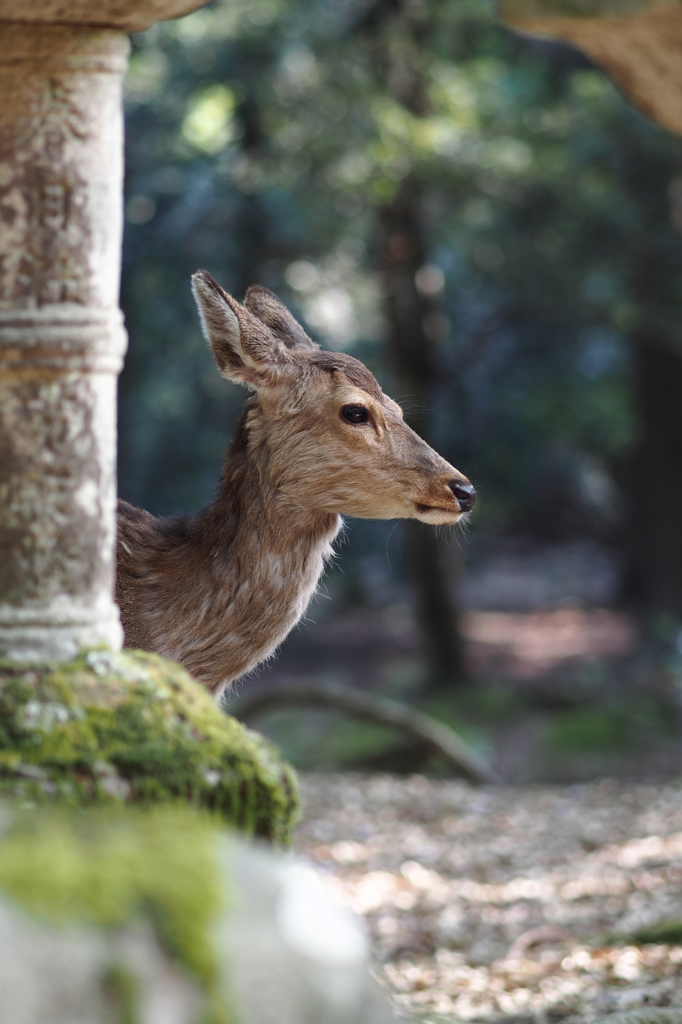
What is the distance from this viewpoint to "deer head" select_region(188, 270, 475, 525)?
356cm

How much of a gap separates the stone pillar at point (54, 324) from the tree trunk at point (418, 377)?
9.01 meters

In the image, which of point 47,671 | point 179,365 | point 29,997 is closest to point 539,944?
point 47,671

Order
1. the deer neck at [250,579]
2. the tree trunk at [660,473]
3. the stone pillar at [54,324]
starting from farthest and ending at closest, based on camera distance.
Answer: the tree trunk at [660,473], the deer neck at [250,579], the stone pillar at [54,324]

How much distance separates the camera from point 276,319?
12.6 ft

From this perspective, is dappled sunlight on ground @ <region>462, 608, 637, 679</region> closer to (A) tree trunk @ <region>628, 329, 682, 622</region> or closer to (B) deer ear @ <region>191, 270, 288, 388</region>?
(A) tree trunk @ <region>628, 329, 682, 622</region>

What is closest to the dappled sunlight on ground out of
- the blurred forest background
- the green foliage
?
the blurred forest background

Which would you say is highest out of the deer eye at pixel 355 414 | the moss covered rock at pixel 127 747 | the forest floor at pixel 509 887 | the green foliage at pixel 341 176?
the green foliage at pixel 341 176

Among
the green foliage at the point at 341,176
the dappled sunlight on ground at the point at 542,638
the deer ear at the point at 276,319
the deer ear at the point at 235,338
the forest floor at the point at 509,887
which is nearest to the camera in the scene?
the deer ear at the point at 235,338

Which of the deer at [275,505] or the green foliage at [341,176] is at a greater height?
the green foliage at [341,176]

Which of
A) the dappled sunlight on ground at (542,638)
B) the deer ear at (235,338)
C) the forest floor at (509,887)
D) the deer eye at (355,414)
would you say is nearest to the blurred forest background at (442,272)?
the dappled sunlight on ground at (542,638)

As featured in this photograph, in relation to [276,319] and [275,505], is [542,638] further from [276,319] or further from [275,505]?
[275,505]

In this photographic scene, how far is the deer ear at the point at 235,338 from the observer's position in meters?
3.36

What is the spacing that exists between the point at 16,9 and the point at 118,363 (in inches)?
28.0

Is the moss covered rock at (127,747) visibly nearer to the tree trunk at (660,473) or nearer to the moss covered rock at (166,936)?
the moss covered rock at (166,936)
